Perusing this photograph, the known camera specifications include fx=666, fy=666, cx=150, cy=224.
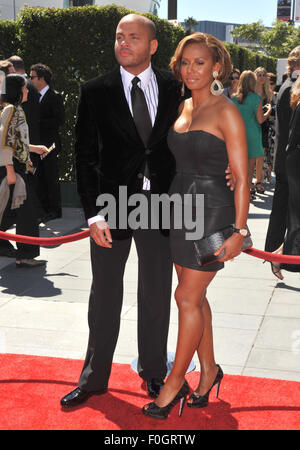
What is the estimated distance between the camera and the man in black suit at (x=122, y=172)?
11.7ft

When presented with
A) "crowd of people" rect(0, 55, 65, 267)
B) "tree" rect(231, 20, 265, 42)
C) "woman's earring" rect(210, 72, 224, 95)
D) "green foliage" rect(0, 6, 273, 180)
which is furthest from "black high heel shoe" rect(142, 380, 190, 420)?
"tree" rect(231, 20, 265, 42)

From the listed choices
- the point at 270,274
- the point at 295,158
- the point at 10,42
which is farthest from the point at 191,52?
the point at 10,42

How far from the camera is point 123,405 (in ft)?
12.4

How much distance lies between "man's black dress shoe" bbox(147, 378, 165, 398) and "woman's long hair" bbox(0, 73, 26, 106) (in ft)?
12.1

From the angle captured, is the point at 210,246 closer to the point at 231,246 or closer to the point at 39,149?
the point at 231,246

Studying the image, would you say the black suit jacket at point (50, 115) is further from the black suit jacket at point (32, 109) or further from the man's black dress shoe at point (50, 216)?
the man's black dress shoe at point (50, 216)

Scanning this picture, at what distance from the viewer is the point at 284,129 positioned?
21.5 feet

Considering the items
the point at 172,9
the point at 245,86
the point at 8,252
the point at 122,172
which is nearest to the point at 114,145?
the point at 122,172

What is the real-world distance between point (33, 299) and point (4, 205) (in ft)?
3.51

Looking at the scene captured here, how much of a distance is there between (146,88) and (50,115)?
242 inches

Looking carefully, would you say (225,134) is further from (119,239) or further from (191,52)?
(119,239)

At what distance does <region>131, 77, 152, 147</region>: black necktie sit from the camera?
363 centimetres

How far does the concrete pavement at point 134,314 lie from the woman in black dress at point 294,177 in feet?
1.59

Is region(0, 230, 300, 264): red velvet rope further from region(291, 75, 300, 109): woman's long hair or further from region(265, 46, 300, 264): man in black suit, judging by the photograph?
region(265, 46, 300, 264): man in black suit
